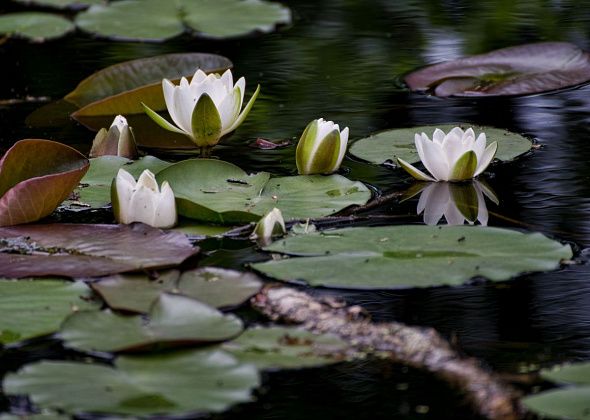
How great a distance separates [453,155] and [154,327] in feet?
2.93

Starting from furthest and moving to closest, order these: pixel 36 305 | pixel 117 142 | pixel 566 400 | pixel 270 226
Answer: pixel 117 142 < pixel 270 226 < pixel 36 305 < pixel 566 400

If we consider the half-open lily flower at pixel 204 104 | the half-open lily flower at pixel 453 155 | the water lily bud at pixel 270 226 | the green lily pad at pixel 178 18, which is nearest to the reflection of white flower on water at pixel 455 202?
the half-open lily flower at pixel 453 155

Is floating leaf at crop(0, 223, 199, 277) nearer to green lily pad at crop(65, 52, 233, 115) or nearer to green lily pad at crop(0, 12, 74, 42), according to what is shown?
green lily pad at crop(65, 52, 233, 115)

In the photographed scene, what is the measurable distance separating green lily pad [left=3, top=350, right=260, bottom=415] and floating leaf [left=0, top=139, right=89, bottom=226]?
25.5 inches

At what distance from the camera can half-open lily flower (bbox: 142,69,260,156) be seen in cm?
235

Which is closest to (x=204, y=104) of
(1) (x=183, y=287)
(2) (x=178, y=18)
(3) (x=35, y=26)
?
(1) (x=183, y=287)

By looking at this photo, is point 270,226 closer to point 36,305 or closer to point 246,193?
point 246,193

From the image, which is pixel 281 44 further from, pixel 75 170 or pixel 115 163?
pixel 75 170

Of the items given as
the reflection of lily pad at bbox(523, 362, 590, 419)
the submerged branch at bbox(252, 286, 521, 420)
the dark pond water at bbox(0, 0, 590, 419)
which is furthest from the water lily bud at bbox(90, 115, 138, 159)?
the reflection of lily pad at bbox(523, 362, 590, 419)

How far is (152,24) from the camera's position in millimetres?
3941

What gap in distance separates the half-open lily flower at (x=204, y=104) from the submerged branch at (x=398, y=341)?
0.71 metres

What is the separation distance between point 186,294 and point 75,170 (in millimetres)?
448

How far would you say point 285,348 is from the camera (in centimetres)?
153

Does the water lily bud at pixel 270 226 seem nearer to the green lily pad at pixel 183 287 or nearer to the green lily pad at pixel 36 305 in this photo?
the green lily pad at pixel 183 287
